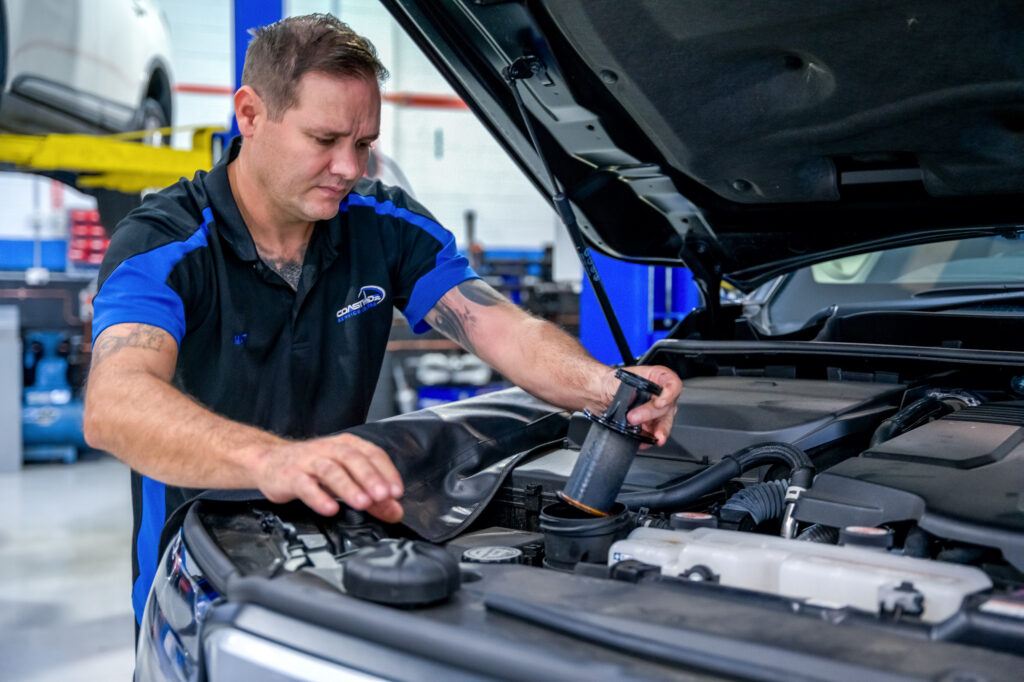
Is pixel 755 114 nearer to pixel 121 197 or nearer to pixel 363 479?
pixel 363 479

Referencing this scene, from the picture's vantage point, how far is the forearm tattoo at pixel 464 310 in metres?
1.65

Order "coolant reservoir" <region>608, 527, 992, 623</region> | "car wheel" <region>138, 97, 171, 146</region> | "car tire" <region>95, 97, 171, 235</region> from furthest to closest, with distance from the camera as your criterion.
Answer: "car wheel" <region>138, 97, 171, 146</region> < "car tire" <region>95, 97, 171, 235</region> < "coolant reservoir" <region>608, 527, 992, 623</region>

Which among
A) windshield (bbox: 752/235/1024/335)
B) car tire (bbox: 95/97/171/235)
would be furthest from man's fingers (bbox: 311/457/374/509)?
car tire (bbox: 95/97/171/235)

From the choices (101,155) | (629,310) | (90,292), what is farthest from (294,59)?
(90,292)

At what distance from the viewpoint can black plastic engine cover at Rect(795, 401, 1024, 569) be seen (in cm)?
85

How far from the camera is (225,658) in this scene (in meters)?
0.83

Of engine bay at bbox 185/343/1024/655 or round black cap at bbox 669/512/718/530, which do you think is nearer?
engine bay at bbox 185/343/1024/655

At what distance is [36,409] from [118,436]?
502 centimetres

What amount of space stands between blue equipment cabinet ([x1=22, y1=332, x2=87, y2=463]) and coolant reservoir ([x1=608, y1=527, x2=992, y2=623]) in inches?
212

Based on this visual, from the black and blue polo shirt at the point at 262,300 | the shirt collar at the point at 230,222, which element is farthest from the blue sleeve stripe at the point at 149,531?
the shirt collar at the point at 230,222

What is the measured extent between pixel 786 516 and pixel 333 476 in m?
Answer: 0.49

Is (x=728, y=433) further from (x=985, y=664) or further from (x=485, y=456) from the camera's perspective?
(x=985, y=664)

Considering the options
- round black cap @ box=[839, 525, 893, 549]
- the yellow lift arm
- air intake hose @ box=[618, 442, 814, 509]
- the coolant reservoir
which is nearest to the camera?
the coolant reservoir

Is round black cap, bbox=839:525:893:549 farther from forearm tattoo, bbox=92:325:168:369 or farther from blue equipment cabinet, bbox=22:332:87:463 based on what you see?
blue equipment cabinet, bbox=22:332:87:463
